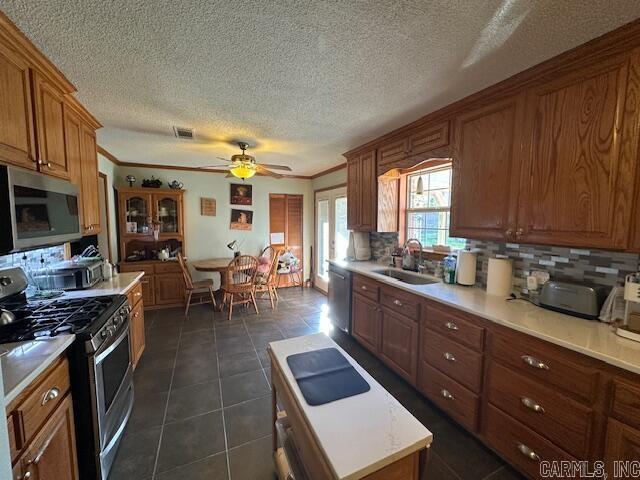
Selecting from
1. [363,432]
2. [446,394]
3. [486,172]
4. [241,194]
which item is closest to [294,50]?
[486,172]

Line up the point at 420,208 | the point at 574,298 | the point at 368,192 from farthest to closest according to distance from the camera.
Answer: the point at 368,192 < the point at 420,208 < the point at 574,298

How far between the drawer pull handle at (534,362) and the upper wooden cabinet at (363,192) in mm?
1899

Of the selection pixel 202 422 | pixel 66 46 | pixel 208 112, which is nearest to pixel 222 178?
pixel 208 112

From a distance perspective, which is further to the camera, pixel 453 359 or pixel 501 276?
pixel 501 276

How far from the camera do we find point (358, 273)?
2955 millimetres

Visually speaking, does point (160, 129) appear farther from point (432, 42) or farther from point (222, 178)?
point (432, 42)

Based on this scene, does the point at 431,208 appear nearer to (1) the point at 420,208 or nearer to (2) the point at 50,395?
(1) the point at 420,208

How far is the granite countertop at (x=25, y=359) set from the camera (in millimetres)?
922

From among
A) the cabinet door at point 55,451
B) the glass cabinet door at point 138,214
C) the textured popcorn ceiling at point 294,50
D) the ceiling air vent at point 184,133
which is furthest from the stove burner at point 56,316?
the glass cabinet door at point 138,214

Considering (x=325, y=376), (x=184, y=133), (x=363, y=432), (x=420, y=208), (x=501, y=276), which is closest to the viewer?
(x=363, y=432)

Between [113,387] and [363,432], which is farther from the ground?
[363,432]

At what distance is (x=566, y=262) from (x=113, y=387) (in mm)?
3008

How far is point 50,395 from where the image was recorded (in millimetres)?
1117

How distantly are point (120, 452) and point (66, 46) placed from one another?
2427 millimetres
